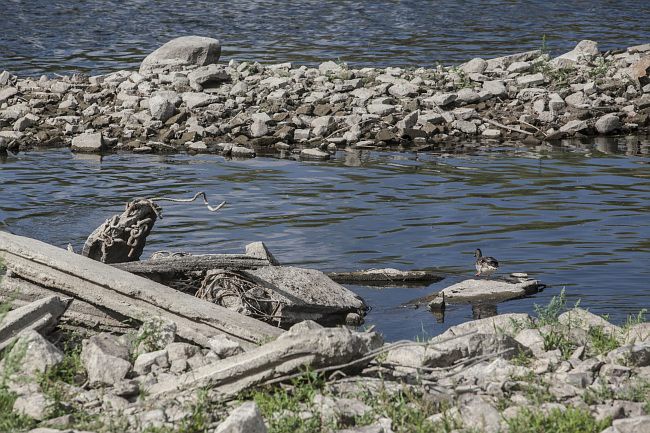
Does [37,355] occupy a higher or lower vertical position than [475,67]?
higher

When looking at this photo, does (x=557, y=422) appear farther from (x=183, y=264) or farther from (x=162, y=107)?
(x=162, y=107)

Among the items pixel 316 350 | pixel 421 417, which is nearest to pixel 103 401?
pixel 316 350

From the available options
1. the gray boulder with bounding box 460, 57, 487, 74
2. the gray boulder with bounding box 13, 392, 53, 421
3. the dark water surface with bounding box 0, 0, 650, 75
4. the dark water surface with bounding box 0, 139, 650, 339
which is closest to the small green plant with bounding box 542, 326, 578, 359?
the dark water surface with bounding box 0, 139, 650, 339

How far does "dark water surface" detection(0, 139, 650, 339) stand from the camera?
11.7 m

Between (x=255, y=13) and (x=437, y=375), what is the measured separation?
113 ft

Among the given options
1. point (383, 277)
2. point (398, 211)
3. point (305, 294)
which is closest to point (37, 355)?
point (305, 294)

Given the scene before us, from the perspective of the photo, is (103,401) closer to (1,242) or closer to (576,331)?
(1,242)

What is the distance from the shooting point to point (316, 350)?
6.53m

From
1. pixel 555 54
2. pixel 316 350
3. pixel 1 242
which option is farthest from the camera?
pixel 555 54

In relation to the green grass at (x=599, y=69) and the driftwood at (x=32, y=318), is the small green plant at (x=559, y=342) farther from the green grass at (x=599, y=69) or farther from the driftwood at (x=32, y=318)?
the green grass at (x=599, y=69)

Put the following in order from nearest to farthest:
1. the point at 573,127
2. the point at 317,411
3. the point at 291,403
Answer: the point at 317,411 < the point at 291,403 < the point at 573,127

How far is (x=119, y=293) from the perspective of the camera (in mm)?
7996

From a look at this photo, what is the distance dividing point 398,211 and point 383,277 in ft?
11.5

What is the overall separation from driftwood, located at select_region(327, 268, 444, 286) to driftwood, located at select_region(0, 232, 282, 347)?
11.5ft
